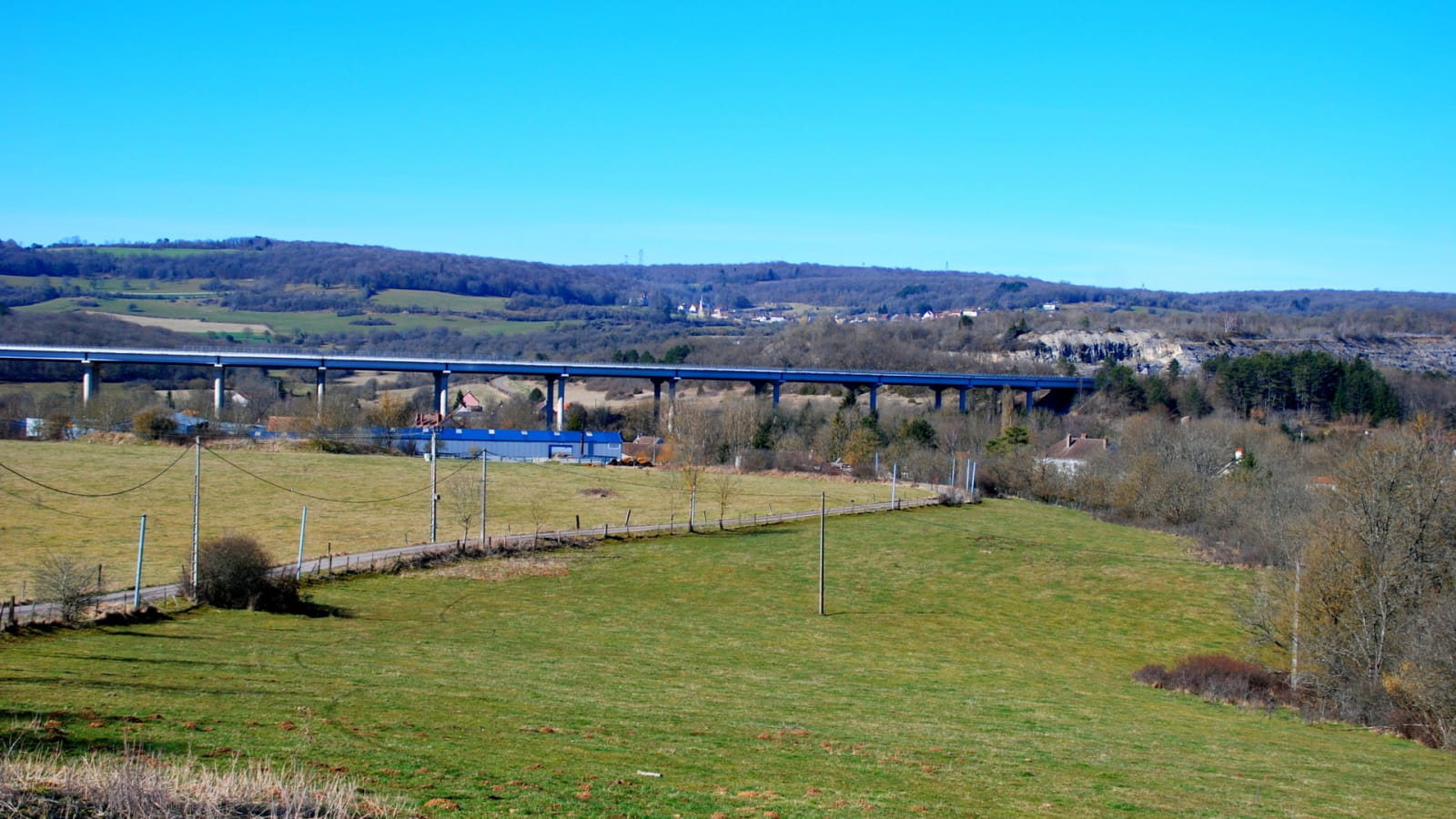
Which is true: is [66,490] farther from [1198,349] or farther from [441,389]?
[1198,349]

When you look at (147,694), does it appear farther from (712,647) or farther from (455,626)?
(712,647)

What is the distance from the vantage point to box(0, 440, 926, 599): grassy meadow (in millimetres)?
45125

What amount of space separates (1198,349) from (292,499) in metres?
158

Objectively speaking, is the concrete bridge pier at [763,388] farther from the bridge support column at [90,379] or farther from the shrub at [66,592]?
the shrub at [66,592]

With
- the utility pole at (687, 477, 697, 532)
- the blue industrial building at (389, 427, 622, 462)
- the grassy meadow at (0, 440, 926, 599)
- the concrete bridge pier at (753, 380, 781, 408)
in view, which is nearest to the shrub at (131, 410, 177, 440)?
the grassy meadow at (0, 440, 926, 599)

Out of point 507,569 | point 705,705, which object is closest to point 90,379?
point 507,569

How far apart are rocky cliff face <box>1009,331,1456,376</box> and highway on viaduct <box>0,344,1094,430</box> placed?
3614 cm

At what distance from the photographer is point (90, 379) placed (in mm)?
104812

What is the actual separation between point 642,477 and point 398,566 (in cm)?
4267

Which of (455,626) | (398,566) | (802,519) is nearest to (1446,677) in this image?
(455,626)

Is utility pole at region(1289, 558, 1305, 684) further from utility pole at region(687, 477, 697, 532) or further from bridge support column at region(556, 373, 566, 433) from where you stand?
bridge support column at region(556, 373, 566, 433)

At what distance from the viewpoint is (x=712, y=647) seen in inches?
1244

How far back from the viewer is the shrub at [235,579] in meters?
30.7

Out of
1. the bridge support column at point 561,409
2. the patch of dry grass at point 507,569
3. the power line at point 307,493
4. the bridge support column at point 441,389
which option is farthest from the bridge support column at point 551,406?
the patch of dry grass at point 507,569
